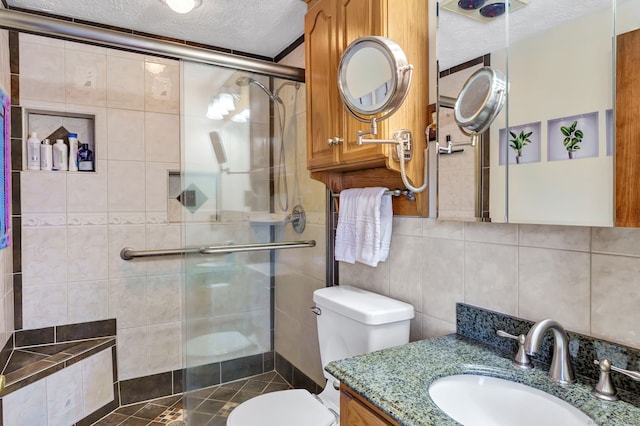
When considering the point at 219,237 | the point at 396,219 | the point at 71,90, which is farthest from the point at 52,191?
the point at 396,219

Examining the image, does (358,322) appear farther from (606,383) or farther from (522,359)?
(606,383)

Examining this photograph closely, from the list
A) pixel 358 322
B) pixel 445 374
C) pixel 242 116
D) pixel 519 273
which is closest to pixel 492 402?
pixel 445 374

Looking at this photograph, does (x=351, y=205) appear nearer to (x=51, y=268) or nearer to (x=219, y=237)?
(x=219, y=237)

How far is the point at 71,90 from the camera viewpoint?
87.2 inches

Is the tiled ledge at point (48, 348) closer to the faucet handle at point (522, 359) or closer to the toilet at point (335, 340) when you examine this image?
the toilet at point (335, 340)

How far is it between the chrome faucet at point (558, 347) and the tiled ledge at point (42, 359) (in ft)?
7.08

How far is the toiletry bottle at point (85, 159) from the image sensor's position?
2270 millimetres

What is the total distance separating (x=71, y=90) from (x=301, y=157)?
1.49 metres

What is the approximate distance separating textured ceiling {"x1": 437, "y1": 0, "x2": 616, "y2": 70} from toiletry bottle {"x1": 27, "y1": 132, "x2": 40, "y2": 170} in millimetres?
2241

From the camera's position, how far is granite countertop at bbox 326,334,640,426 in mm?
792

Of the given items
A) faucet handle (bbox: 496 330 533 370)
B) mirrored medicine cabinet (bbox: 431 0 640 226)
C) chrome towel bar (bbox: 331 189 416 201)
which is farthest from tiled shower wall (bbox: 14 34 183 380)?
faucet handle (bbox: 496 330 533 370)

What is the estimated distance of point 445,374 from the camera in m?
1.00

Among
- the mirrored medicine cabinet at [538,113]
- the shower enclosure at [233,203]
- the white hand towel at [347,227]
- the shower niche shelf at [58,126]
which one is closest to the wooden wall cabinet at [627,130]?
the mirrored medicine cabinet at [538,113]

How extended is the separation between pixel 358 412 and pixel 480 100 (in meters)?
0.99
